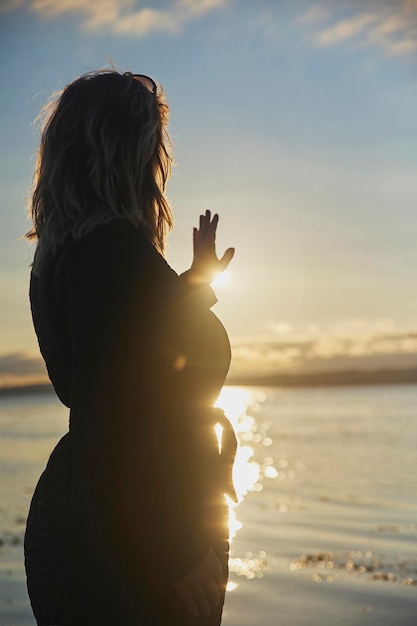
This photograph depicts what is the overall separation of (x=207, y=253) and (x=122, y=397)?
1.81 feet

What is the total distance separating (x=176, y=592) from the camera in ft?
6.35

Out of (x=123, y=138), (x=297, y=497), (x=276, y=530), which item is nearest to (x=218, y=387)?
(x=123, y=138)

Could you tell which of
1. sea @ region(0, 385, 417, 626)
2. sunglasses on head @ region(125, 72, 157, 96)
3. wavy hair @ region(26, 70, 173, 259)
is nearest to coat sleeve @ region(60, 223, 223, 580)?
wavy hair @ region(26, 70, 173, 259)

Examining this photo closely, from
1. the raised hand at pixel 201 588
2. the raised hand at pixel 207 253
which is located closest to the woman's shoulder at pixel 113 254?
the raised hand at pixel 207 253

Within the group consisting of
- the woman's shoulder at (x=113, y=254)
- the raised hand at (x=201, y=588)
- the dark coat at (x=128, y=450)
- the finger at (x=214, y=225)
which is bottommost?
the raised hand at (x=201, y=588)

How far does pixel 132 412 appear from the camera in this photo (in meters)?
1.93

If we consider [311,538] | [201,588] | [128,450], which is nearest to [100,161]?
[128,450]

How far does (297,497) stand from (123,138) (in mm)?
14464

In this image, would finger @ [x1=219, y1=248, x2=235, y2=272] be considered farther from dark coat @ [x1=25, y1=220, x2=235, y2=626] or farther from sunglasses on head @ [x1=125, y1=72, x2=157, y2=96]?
sunglasses on head @ [x1=125, y1=72, x2=157, y2=96]

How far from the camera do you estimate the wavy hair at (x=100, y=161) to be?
7.20 ft

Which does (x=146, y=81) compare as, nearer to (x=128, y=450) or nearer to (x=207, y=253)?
(x=207, y=253)

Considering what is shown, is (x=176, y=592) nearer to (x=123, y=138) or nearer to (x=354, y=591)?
(x=123, y=138)

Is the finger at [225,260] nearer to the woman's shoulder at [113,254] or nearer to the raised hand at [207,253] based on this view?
the raised hand at [207,253]

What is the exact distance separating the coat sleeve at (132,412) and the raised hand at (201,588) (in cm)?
2
